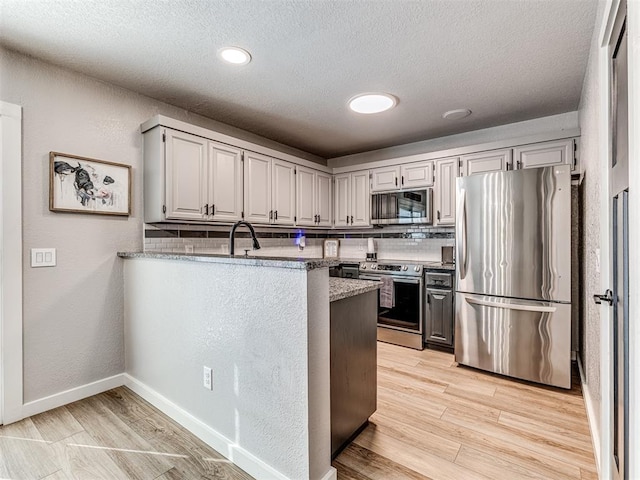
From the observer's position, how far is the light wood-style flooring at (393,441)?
163 centimetres

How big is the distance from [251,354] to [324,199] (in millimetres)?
3036

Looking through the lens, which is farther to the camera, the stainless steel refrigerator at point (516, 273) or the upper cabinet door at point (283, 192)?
the upper cabinet door at point (283, 192)

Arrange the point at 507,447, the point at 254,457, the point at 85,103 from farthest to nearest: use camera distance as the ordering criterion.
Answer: the point at 85,103, the point at 507,447, the point at 254,457

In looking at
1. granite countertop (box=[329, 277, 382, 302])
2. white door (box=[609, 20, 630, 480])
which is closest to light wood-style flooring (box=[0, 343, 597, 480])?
white door (box=[609, 20, 630, 480])

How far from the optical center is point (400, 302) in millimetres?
3520

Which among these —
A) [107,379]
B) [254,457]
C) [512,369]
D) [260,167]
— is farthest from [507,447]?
[260,167]

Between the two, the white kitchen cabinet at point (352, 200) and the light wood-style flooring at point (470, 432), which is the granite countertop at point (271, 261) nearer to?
the light wood-style flooring at point (470, 432)

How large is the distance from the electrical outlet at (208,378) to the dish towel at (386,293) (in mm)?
2270

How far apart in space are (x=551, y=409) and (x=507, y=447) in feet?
2.31

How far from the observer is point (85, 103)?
2.41 metres

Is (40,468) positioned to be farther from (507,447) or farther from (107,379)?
(507,447)

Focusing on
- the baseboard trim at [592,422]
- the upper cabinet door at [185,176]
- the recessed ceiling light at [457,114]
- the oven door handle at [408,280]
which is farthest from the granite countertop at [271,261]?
the recessed ceiling light at [457,114]

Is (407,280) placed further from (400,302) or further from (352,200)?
(352,200)

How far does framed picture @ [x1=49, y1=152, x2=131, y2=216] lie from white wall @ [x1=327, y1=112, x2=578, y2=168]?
311 centimetres
